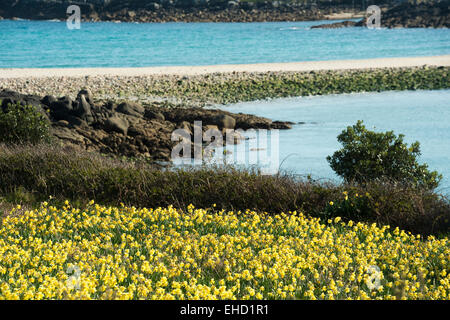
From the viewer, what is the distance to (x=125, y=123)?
18.3m

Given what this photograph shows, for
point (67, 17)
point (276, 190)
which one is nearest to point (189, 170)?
point (276, 190)

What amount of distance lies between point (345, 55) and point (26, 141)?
140ft

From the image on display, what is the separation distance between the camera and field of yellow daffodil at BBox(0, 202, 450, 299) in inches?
231

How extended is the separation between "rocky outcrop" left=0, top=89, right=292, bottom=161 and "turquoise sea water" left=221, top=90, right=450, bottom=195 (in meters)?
1.54

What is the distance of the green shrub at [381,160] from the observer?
36.2 ft

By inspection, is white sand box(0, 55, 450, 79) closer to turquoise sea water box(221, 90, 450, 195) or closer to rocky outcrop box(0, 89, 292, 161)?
turquoise sea water box(221, 90, 450, 195)

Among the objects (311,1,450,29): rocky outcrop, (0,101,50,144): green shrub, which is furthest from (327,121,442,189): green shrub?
(311,1,450,29): rocky outcrop

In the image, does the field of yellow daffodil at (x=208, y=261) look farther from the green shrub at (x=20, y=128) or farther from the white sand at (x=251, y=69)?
the white sand at (x=251, y=69)

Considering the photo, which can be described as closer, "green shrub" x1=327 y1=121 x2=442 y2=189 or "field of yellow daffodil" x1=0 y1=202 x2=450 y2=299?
"field of yellow daffodil" x1=0 y1=202 x2=450 y2=299

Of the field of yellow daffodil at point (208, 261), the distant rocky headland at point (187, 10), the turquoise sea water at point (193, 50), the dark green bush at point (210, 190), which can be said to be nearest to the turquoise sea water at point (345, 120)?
the dark green bush at point (210, 190)

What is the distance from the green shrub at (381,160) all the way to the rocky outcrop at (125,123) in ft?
20.6

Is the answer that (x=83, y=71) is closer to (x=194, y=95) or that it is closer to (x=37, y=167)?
(x=194, y=95)

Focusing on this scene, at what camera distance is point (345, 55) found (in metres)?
53.0

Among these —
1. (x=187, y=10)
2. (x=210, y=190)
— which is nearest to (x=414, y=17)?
(x=187, y=10)
